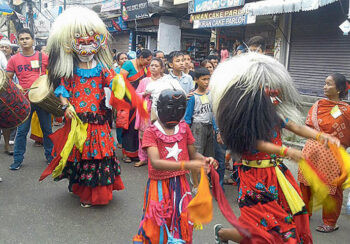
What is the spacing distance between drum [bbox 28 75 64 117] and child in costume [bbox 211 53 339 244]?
2987mm

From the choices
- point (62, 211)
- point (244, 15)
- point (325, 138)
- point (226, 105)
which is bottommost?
point (62, 211)

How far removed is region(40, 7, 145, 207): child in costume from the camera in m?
3.69

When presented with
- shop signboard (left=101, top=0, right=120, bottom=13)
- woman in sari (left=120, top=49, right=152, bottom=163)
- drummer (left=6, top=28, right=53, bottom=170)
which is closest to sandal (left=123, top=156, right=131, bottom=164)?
woman in sari (left=120, top=49, right=152, bottom=163)

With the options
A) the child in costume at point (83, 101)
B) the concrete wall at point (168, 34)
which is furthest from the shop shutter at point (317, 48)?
the child in costume at point (83, 101)

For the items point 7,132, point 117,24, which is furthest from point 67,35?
point 117,24

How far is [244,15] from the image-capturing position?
9.54 meters

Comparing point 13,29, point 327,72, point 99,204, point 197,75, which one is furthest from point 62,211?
point 13,29

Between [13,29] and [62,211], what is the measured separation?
21.5 metres

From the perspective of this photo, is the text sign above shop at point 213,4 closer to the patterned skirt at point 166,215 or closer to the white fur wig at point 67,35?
the white fur wig at point 67,35

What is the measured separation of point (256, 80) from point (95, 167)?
2199mm

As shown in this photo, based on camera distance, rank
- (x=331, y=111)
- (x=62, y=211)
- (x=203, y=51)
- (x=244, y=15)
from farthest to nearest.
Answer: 1. (x=203, y=51)
2. (x=244, y=15)
3. (x=62, y=211)
4. (x=331, y=111)

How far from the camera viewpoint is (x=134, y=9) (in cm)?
1616

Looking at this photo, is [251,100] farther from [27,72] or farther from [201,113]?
[27,72]

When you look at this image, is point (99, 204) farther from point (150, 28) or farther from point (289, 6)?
point (150, 28)
